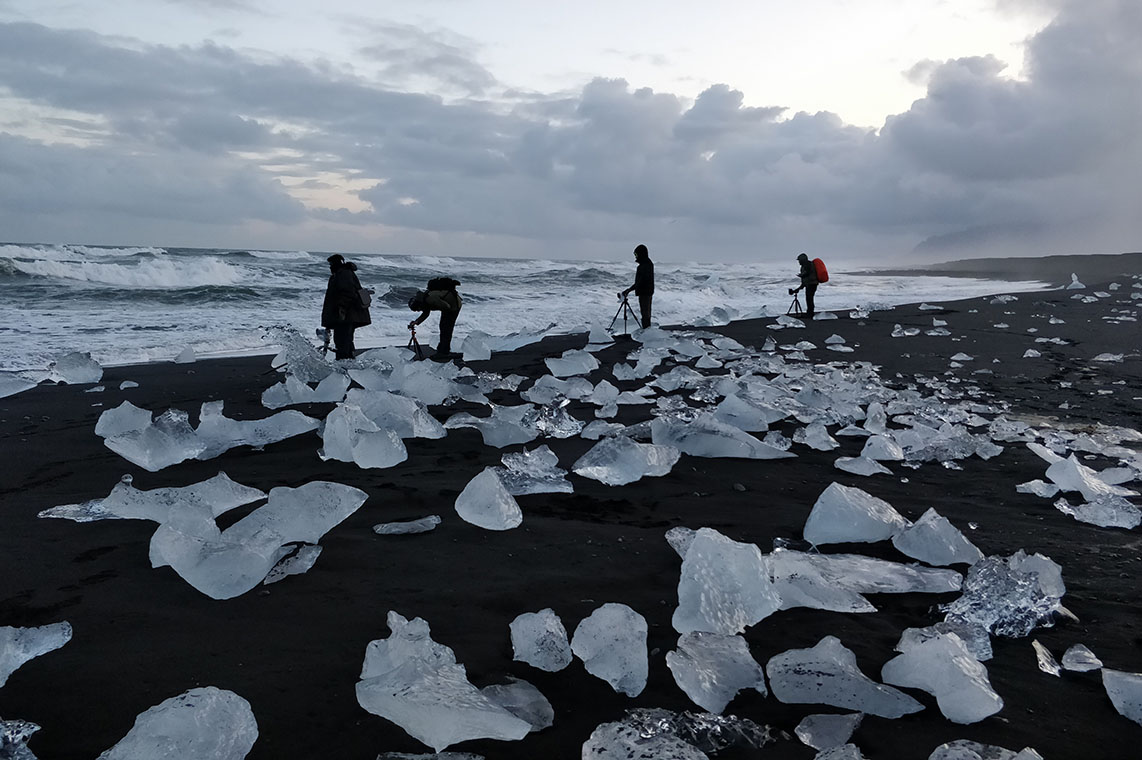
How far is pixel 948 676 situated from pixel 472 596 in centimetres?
144

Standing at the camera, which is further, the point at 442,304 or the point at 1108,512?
the point at 442,304

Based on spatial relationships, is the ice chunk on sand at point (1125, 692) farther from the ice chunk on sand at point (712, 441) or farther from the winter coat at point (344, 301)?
the winter coat at point (344, 301)

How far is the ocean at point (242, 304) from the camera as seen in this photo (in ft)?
38.4

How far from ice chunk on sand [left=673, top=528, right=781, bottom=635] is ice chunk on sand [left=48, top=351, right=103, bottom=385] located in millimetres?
6999

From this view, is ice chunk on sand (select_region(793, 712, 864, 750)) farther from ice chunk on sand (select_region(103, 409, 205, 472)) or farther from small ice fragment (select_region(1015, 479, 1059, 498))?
ice chunk on sand (select_region(103, 409, 205, 472))

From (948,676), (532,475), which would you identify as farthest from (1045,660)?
(532,475)

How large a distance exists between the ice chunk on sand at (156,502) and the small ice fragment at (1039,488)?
379 centimetres

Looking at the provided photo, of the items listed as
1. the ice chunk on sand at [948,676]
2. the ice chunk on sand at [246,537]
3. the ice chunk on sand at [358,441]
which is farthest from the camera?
the ice chunk on sand at [358,441]

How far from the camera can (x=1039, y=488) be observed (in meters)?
3.86

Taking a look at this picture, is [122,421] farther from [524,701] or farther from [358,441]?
[524,701]

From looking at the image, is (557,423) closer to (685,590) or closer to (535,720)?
(685,590)

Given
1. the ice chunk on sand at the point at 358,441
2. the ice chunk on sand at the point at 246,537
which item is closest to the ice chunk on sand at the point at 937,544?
the ice chunk on sand at the point at 246,537

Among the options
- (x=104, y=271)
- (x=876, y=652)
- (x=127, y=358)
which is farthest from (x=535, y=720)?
(x=104, y=271)

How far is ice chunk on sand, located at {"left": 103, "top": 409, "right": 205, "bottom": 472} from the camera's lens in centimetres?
410
